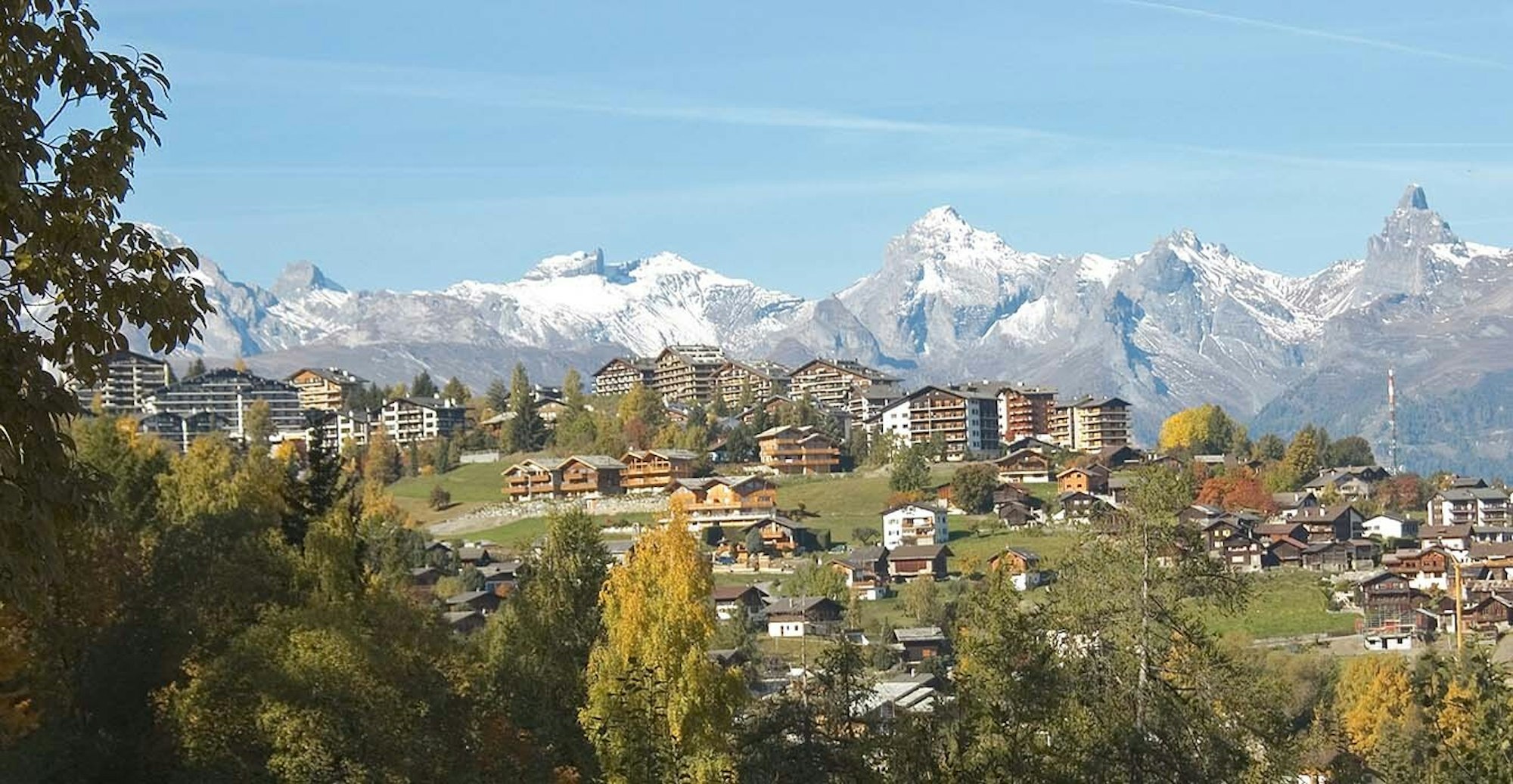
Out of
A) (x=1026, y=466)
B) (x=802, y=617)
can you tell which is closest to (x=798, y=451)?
(x=1026, y=466)

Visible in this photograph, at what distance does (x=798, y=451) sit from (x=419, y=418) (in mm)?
42771

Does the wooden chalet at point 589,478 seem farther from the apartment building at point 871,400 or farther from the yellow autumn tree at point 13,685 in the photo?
the yellow autumn tree at point 13,685

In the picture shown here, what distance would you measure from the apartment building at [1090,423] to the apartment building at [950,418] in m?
7.94

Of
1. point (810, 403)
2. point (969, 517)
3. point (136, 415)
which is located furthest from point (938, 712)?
point (136, 415)

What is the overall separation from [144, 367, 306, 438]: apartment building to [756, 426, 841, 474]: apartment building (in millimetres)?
52706

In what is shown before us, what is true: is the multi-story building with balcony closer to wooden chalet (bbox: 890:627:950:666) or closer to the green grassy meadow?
the green grassy meadow

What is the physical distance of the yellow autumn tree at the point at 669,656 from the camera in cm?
3372

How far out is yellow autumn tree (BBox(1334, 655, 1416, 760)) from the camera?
62062 millimetres

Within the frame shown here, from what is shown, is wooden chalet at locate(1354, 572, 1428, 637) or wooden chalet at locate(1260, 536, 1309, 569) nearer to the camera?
wooden chalet at locate(1354, 572, 1428, 637)

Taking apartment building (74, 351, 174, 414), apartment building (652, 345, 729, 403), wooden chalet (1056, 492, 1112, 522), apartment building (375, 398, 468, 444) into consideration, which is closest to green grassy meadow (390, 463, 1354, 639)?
wooden chalet (1056, 492, 1112, 522)

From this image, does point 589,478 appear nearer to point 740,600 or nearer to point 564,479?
point 564,479

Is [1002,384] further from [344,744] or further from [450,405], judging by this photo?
[344,744]

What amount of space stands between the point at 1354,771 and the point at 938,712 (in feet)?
47.0

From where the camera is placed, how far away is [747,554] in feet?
365
